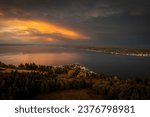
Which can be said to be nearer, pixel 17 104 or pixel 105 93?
pixel 17 104

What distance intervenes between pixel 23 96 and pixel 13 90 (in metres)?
0.37

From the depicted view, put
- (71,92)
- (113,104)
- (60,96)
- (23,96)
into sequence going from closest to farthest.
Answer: (113,104)
(23,96)
(60,96)
(71,92)

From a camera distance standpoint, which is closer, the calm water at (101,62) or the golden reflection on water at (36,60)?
the calm water at (101,62)

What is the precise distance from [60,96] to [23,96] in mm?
1340

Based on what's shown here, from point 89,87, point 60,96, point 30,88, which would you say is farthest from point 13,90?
point 89,87

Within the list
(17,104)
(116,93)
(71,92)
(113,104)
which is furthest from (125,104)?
(71,92)

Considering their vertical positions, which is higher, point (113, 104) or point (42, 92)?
point (113, 104)

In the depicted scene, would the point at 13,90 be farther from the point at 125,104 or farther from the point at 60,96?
the point at 125,104

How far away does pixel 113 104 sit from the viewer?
156 inches

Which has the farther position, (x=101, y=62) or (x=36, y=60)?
(x=36, y=60)

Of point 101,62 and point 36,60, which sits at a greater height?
point 36,60

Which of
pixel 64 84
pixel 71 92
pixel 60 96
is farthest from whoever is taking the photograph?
pixel 64 84

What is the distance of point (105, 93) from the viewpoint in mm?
7871

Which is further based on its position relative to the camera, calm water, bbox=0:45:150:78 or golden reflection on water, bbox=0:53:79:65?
golden reflection on water, bbox=0:53:79:65
